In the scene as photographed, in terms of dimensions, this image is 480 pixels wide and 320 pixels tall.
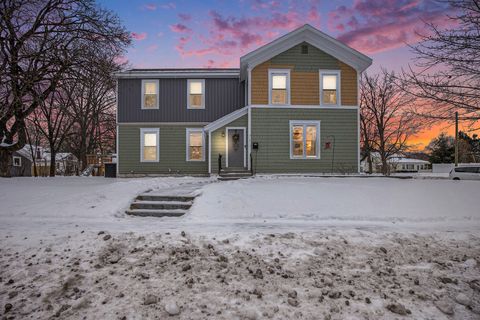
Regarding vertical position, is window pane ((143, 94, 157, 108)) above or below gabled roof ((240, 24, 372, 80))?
below

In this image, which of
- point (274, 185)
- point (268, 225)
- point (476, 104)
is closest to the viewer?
point (268, 225)

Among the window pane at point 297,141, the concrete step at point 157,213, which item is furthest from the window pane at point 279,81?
the concrete step at point 157,213

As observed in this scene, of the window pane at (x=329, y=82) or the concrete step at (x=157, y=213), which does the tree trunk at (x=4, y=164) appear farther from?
the window pane at (x=329, y=82)

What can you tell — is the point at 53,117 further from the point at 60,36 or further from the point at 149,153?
the point at 60,36

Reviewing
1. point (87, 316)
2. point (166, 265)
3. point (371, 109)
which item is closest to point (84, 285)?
point (87, 316)

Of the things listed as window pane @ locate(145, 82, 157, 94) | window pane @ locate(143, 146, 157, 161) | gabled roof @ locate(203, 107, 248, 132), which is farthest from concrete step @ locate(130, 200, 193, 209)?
window pane @ locate(145, 82, 157, 94)

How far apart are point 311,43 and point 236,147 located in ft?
20.9

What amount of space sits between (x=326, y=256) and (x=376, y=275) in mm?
750

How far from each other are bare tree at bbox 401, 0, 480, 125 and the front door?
811 cm

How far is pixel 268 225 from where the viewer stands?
596cm

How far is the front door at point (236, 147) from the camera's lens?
1385 centimetres

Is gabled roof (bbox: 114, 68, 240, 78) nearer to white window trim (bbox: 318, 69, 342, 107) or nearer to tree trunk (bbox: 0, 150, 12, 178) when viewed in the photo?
white window trim (bbox: 318, 69, 342, 107)

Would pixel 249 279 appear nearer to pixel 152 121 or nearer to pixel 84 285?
pixel 84 285

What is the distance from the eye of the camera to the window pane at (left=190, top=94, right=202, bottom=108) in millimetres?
15648
